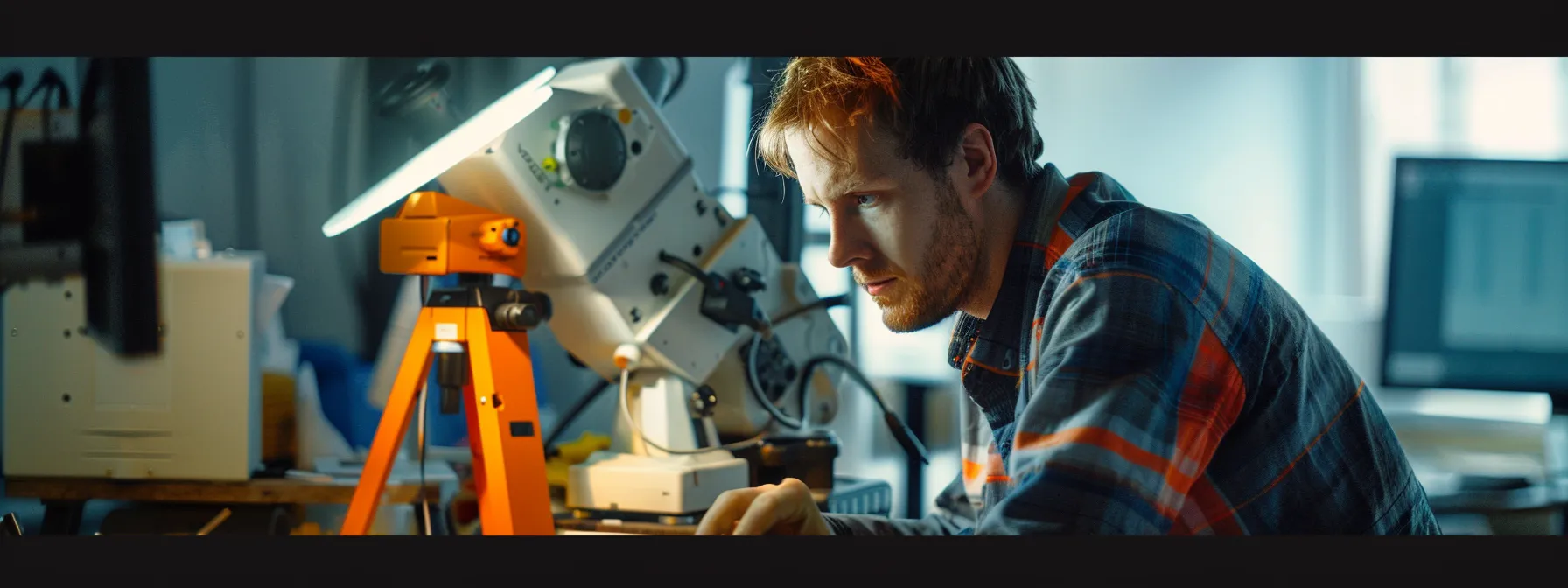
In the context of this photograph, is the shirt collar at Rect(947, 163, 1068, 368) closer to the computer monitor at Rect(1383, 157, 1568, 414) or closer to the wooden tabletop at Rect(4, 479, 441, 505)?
the wooden tabletop at Rect(4, 479, 441, 505)

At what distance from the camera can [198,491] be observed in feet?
5.09

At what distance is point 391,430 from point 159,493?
381 mm

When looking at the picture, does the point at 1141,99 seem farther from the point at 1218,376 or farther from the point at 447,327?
the point at 1218,376

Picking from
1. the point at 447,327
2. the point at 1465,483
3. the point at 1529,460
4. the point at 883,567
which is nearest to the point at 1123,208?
the point at 883,567

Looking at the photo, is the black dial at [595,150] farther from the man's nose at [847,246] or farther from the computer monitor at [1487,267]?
the computer monitor at [1487,267]

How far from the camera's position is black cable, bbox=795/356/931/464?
180 cm

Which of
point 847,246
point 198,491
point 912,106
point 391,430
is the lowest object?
point 198,491

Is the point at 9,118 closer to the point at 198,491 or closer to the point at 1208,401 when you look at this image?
the point at 198,491

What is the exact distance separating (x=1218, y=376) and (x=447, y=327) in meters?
1.01

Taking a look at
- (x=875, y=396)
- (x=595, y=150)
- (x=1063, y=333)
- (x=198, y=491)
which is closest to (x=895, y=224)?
(x=1063, y=333)

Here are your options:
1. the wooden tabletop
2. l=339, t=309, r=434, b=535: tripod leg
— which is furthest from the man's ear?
the wooden tabletop

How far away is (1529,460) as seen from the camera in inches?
74.1

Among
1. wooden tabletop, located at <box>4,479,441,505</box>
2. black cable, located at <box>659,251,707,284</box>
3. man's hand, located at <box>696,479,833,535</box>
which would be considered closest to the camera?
man's hand, located at <box>696,479,833,535</box>
